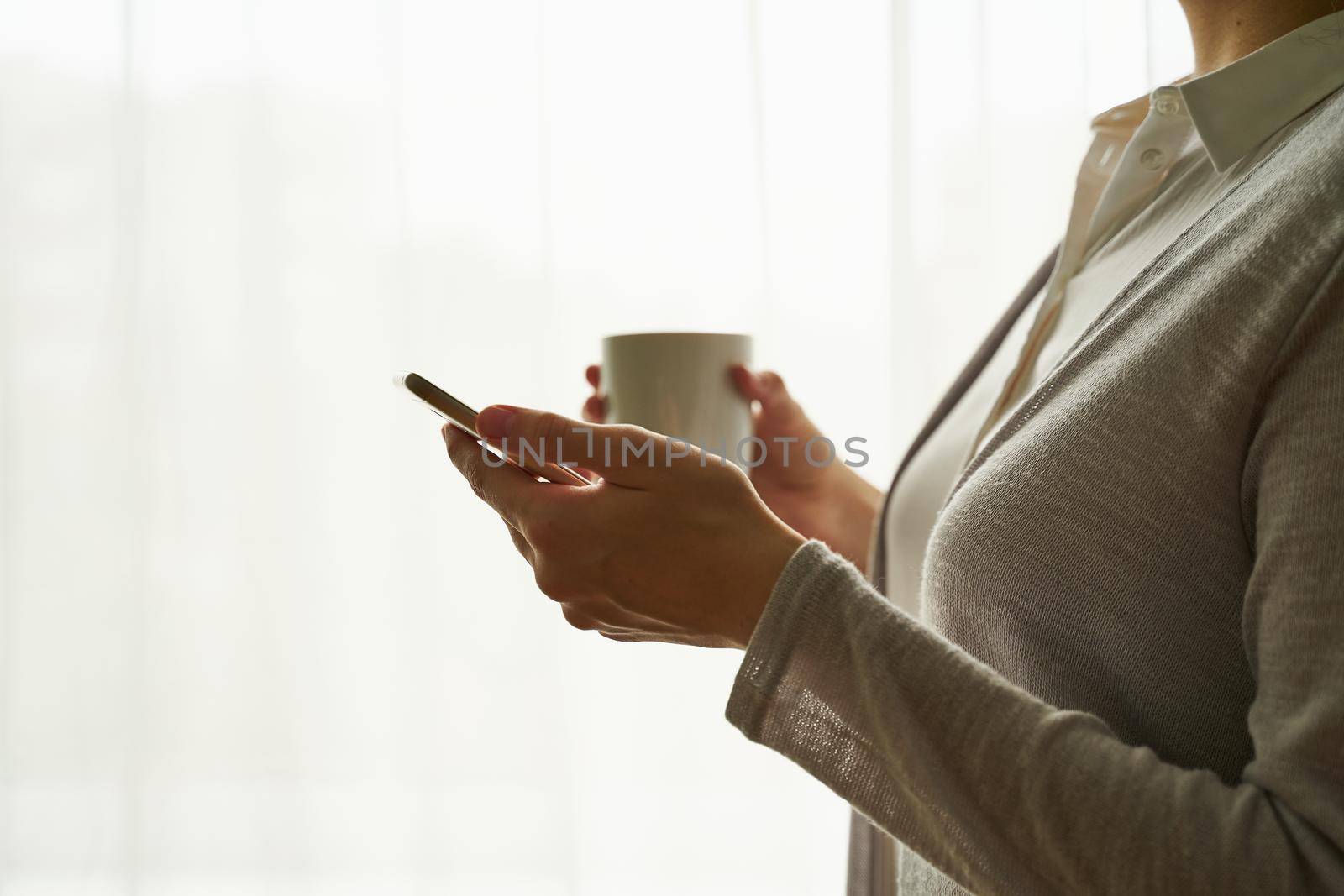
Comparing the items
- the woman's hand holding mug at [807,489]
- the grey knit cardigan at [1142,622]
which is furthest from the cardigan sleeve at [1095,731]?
the woman's hand holding mug at [807,489]

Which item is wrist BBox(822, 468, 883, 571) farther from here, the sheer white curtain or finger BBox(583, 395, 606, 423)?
the sheer white curtain

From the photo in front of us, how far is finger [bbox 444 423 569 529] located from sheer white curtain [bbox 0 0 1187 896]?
88 cm

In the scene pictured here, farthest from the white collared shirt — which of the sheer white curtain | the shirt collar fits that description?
the sheer white curtain

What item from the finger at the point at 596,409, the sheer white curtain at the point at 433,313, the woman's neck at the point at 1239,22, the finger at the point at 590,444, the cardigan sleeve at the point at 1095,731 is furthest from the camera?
the sheer white curtain at the point at 433,313

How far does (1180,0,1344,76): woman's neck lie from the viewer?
61 centimetres

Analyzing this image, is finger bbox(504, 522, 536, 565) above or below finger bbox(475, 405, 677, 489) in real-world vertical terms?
below

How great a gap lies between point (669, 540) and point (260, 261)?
1181mm

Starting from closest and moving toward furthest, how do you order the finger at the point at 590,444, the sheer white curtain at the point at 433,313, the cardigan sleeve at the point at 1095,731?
1. the cardigan sleeve at the point at 1095,731
2. the finger at the point at 590,444
3. the sheer white curtain at the point at 433,313

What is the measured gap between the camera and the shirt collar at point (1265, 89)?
564mm

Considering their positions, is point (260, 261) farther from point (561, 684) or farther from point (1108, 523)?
point (1108, 523)

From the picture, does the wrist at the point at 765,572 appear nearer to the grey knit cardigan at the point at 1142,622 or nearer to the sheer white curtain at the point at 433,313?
the grey knit cardigan at the point at 1142,622

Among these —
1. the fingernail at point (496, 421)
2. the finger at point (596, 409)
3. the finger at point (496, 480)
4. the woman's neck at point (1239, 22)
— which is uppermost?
the woman's neck at point (1239, 22)

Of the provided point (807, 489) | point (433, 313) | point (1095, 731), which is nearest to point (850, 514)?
point (807, 489)

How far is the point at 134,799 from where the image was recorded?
148 cm
